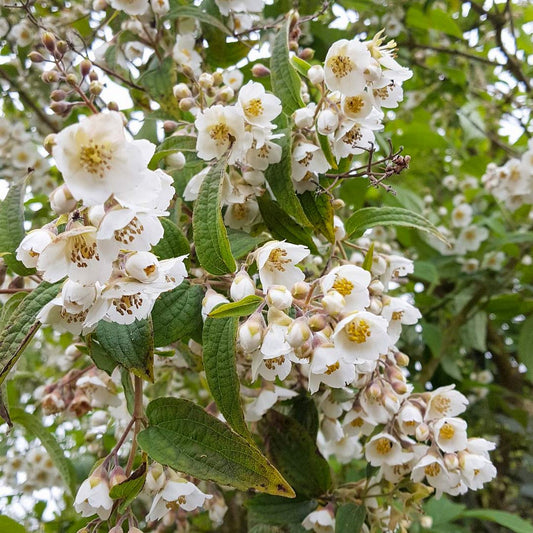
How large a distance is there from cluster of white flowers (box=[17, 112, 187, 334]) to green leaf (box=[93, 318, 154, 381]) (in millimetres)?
50

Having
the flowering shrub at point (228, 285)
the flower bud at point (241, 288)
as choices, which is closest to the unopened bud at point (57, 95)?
the flowering shrub at point (228, 285)

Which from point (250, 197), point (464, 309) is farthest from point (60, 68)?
point (464, 309)

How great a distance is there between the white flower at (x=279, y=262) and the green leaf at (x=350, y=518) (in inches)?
22.4

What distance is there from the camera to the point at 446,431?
3.85 ft

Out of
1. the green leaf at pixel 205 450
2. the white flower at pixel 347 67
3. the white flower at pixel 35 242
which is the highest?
the white flower at pixel 347 67

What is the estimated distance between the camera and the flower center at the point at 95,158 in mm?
785

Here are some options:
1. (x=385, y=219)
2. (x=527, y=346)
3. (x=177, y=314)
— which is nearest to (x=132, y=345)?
(x=177, y=314)

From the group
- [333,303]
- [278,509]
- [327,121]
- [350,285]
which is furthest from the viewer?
[278,509]

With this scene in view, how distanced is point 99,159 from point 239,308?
12.1 inches

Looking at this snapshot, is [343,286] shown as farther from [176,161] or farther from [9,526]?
[9,526]

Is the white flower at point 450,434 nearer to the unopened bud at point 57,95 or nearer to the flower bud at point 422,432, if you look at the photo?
the flower bud at point 422,432

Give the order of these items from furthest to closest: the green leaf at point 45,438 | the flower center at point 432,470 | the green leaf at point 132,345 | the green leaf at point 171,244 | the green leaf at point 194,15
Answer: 1. the green leaf at point 194,15
2. the green leaf at point 45,438
3. the flower center at point 432,470
4. the green leaf at point 171,244
5. the green leaf at point 132,345

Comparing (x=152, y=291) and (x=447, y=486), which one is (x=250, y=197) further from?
(x=447, y=486)

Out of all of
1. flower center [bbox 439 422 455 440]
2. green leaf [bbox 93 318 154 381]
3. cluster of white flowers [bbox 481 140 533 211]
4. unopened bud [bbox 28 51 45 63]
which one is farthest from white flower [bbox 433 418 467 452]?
cluster of white flowers [bbox 481 140 533 211]
